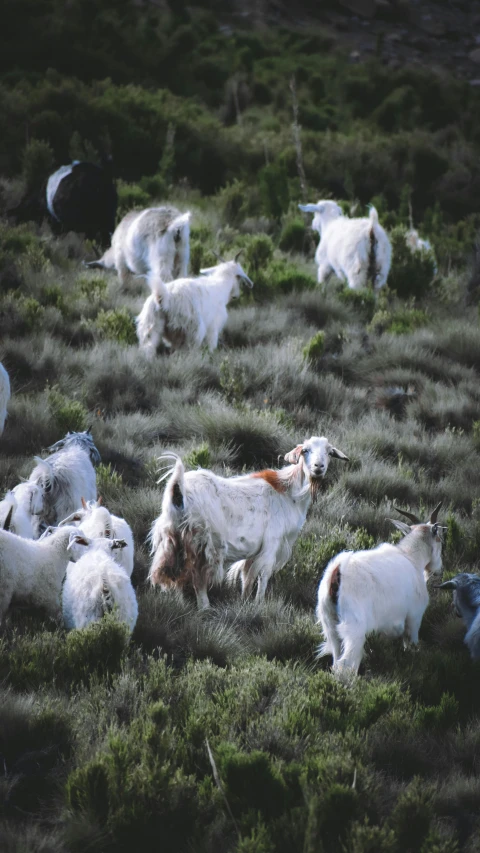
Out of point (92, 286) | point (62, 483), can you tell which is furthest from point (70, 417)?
point (92, 286)

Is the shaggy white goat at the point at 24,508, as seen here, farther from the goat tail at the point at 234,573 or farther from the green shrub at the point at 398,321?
the green shrub at the point at 398,321

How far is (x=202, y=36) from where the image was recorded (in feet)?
99.7

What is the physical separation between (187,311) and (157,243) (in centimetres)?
182

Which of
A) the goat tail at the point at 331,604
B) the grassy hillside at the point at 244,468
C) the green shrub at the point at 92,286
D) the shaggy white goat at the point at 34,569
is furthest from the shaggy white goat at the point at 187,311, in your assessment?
the goat tail at the point at 331,604

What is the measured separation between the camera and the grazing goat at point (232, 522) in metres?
5.41

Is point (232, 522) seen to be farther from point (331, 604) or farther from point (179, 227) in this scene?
point (179, 227)

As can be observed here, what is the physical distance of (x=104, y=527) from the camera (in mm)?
5203

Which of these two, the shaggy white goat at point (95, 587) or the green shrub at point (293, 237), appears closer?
the shaggy white goat at point (95, 587)

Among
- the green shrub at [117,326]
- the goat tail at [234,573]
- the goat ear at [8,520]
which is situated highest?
the goat ear at [8,520]

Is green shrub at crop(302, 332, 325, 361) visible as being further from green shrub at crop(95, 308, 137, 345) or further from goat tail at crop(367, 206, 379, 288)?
goat tail at crop(367, 206, 379, 288)

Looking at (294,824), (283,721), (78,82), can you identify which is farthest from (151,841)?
(78,82)

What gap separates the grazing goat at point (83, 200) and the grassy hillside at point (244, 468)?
48cm

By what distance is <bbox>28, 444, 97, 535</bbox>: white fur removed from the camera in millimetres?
5984

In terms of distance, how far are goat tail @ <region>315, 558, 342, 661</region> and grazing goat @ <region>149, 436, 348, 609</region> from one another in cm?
84
